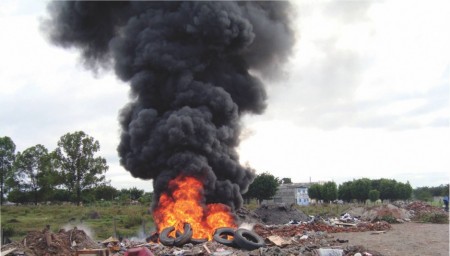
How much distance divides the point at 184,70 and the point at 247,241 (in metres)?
11.2

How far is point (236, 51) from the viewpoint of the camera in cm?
2661

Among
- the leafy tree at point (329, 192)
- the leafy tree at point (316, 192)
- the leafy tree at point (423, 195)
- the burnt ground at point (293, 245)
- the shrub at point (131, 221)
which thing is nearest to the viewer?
the burnt ground at point (293, 245)

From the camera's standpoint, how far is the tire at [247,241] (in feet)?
55.5

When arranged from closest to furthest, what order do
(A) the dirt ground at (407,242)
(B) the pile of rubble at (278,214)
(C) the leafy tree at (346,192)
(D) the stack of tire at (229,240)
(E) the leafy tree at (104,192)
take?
(A) the dirt ground at (407,242)
(D) the stack of tire at (229,240)
(B) the pile of rubble at (278,214)
(E) the leafy tree at (104,192)
(C) the leafy tree at (346,192)

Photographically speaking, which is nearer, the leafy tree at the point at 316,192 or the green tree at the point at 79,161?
the green tree at the point at 79,161

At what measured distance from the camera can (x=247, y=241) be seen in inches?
670

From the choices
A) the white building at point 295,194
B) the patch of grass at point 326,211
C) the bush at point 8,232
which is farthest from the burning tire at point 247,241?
the white building at point 295,194

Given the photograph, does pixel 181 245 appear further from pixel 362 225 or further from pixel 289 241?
pixel 362 225

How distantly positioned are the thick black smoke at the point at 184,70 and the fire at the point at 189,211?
0.57m

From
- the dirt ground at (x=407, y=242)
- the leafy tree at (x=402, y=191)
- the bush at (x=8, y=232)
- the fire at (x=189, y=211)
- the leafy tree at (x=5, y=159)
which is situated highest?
the leafy tree at (x=5, y=159)

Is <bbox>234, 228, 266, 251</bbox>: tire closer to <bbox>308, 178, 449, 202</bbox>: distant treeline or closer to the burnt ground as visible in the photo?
the burnt ground

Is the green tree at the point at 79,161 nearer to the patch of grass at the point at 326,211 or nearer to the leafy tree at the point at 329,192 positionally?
the patch of grass at the point at 326,211

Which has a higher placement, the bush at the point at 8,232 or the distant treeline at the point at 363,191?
the distant treeline at the point at 363,191

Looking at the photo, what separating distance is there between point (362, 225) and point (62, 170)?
3231cm
